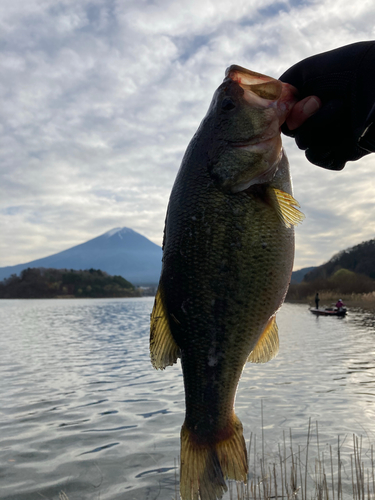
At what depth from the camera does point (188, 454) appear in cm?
299

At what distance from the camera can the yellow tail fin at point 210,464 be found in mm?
2857

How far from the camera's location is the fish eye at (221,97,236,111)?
9.84ft

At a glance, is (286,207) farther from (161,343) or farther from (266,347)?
(161,343)

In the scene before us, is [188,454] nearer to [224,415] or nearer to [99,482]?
[224,415]

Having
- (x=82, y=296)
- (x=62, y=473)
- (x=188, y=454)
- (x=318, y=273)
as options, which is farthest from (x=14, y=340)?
(x=82, y=296)

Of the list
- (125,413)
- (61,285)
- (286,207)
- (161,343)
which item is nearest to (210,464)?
(161,343)

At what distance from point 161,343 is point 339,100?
83.4 inches

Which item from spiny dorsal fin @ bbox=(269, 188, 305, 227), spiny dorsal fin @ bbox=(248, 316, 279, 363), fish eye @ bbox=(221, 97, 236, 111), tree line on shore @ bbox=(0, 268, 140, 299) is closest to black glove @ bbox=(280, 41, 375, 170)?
fish eye @ bbox=(221, 97, 236, 111)

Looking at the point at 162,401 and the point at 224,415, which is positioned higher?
the point at 224,415

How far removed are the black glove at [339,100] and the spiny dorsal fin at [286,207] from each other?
1.78 feet

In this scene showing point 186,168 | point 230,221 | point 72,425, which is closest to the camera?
point 230,221

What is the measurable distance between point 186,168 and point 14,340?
94.5 ft

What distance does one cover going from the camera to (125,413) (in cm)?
1095

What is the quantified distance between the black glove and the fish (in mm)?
174
